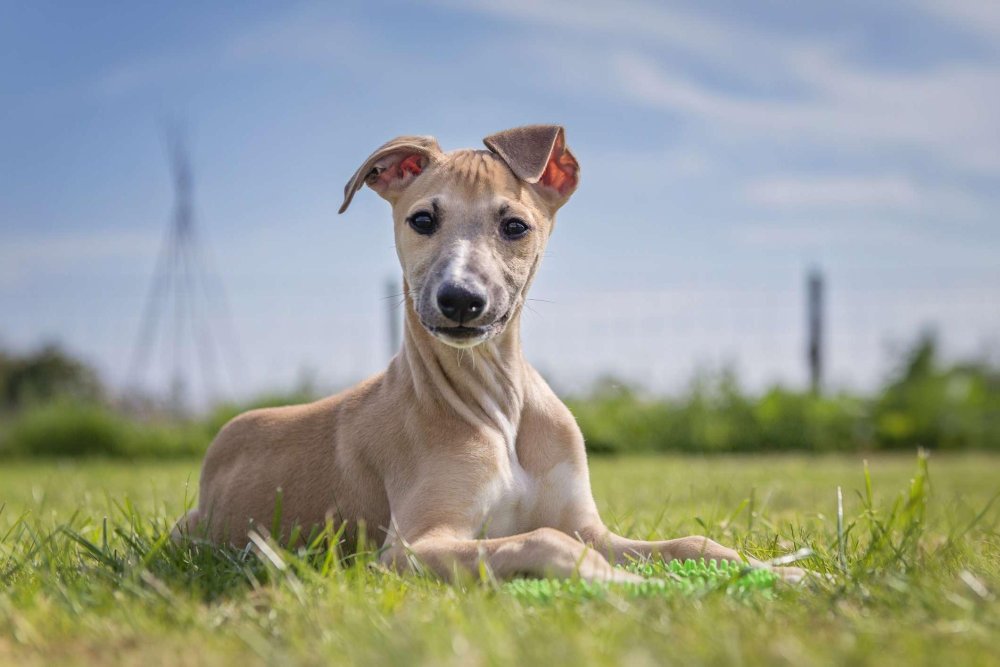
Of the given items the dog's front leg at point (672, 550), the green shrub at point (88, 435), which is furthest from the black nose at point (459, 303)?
the green shrub at point (88, 435)

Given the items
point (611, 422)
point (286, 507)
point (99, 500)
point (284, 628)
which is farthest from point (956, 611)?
point (611, 422)

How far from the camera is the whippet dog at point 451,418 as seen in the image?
3.72 metres

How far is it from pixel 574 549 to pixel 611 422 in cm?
1036

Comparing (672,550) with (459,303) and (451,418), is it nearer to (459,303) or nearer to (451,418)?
(451,418)

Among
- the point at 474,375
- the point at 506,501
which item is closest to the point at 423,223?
the point at 474,375

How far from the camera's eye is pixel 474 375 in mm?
4082

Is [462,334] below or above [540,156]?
below

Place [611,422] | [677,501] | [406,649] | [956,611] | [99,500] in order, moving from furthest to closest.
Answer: [611,422] < [99,500] < [677,501] < [956,611] < [406,649]

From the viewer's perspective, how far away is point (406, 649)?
224 cm

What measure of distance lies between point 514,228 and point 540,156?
1.19ft

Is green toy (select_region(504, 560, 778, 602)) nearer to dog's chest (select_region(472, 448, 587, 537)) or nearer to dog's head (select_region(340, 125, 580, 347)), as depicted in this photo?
dog's chest (select_region(472, 448, 587, 537))

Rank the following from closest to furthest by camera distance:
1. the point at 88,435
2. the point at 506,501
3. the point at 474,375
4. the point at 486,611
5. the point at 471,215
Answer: the point at 486,611, the point at 506,501, the point at 471,215, the point at 474,375, the point at 88,435

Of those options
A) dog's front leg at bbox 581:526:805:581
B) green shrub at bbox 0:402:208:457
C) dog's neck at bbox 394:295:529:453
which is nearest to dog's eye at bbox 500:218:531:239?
dog's neck at bbox 394:295:529:453

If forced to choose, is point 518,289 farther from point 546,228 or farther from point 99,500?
point 99,500
